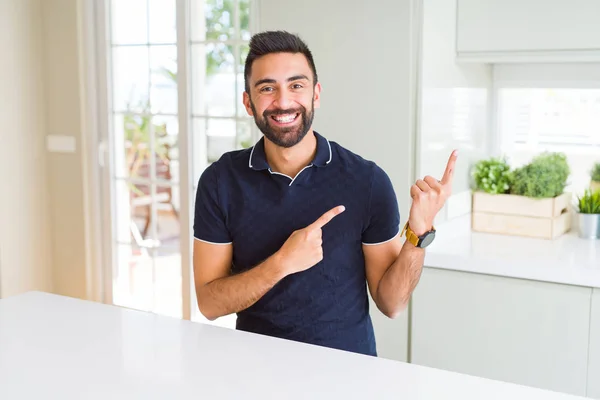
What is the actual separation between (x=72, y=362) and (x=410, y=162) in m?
1.69

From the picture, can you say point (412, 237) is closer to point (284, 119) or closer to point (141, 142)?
point (284, 119)

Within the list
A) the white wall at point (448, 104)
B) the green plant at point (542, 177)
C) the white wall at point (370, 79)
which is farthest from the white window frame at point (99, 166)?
the green plant at point (542, 177)

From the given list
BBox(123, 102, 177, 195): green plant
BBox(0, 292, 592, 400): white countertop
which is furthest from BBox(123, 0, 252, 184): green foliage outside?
BBox(0, 292, 592, 400): white countertop

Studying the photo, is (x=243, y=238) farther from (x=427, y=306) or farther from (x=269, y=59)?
(x=427, y=306)

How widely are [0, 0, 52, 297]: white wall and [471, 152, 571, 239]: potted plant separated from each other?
249 centimetres

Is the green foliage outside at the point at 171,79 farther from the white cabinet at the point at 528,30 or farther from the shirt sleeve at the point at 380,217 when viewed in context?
the shirt sleeve at the point at 380,217

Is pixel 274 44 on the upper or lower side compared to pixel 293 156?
upper

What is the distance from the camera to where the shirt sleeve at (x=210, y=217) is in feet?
7.03

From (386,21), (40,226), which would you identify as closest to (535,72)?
(386,21)

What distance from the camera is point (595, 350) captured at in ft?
8.75

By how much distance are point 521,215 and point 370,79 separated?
2.68 feet

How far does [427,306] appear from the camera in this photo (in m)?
2.98

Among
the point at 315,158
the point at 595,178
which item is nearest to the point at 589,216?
the point at 595,178

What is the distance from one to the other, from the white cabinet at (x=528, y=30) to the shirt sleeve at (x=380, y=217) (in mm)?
1213
